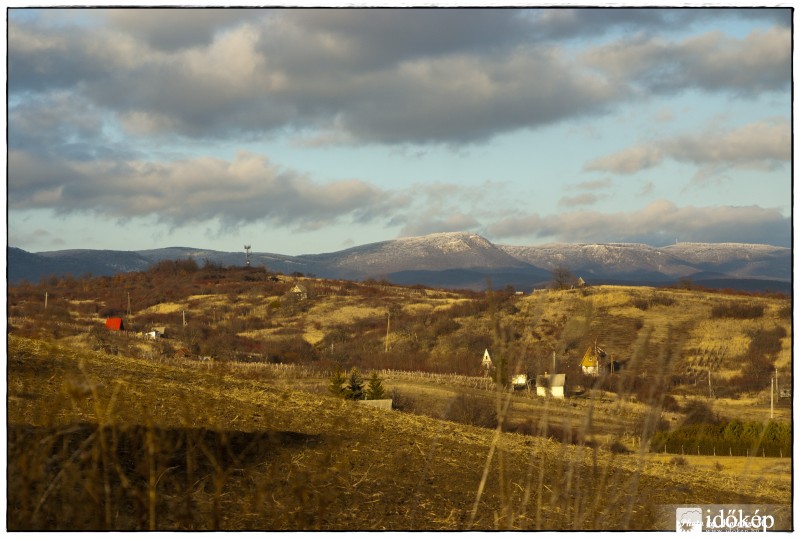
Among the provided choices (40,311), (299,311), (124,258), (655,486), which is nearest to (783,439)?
(655,486)

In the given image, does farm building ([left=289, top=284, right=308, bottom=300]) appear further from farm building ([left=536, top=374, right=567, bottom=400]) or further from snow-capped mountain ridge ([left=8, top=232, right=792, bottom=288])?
farm building ([left=536, top=374, right=567, bottom=400])

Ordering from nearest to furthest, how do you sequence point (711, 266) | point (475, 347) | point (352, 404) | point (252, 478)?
point (252, 478), point (352, 404), point (475, 347), point (711, 266)

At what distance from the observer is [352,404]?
10469 millimetres

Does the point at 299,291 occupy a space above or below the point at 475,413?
above

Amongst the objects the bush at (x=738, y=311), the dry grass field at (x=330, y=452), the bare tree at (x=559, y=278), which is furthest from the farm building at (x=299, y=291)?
the dry grass field at (x=330, y=452)

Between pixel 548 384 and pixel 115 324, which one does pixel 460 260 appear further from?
pixel 548 384

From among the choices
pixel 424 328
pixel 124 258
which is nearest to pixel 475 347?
pixel 424 328

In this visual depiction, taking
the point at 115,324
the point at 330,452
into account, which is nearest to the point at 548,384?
the point at 330,452

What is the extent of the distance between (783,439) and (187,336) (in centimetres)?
3699

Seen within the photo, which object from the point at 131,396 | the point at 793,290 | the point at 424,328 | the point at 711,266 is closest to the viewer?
the point at 793,290

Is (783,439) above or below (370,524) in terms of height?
below

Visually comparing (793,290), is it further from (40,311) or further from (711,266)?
(711,266)

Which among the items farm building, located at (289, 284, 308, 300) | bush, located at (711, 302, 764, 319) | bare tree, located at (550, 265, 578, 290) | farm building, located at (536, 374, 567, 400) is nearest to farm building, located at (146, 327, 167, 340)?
farm building, located at (289, 284, 308, 300)

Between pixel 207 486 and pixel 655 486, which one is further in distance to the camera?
pixel 655 486
